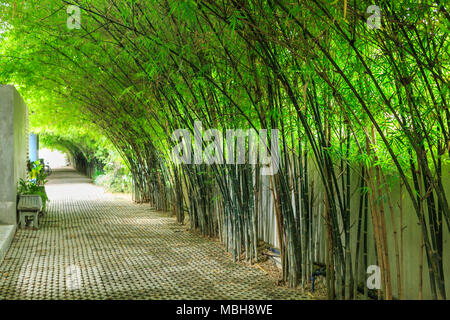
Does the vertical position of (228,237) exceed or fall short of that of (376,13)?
it falls short

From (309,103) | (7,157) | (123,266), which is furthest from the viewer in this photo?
(7,157)

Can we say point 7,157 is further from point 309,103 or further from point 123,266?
point 309,103

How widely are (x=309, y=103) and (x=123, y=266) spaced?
7.04 ft

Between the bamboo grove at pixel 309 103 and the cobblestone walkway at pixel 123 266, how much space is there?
296 millimetres

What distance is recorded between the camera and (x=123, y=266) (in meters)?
3.73

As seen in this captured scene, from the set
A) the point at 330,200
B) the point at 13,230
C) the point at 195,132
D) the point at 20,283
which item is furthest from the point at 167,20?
the point at 13,230

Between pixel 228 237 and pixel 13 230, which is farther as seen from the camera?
pixel 13 230

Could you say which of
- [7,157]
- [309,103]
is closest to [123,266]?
[309,103]

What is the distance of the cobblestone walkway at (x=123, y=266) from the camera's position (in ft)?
9.90

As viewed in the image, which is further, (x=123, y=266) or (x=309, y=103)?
(x=123, y=266)

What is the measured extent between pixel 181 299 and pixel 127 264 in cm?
107

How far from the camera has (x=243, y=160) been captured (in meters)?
3.89
